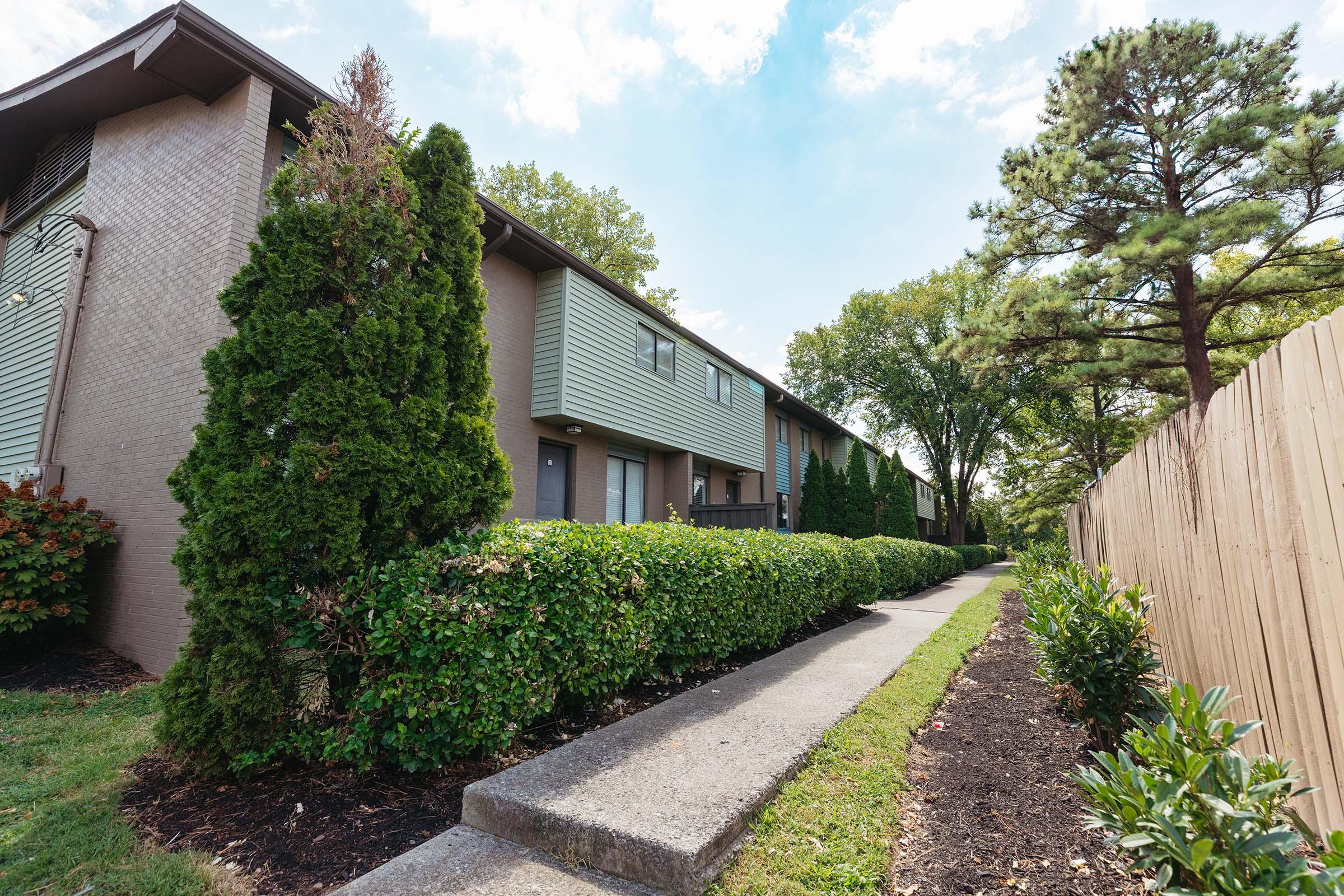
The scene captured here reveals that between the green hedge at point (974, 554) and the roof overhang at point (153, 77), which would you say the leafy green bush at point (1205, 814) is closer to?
the roof overhang at point (153, 77)

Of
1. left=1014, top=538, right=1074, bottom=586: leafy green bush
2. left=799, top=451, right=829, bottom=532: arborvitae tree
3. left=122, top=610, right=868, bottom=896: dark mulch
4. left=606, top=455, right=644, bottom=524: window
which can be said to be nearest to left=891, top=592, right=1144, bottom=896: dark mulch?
left=122, top=610, right=868, bottom=896: dark mulch

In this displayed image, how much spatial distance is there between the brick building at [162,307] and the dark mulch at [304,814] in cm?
301

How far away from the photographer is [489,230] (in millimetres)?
9539

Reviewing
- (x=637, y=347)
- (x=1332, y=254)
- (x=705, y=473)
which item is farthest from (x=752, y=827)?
(x=1332, y=254)

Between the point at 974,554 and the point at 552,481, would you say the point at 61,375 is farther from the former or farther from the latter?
the point at 974,554

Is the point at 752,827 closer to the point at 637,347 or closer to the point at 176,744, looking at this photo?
the point at 176,744

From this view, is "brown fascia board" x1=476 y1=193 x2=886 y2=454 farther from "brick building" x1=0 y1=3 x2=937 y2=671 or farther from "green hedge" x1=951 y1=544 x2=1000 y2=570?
"green hedge" x1=951 y1=544 x2=1000 y2=570

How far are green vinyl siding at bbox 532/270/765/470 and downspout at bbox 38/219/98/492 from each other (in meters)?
5.90

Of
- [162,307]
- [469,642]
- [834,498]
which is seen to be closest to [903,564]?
[834,498]

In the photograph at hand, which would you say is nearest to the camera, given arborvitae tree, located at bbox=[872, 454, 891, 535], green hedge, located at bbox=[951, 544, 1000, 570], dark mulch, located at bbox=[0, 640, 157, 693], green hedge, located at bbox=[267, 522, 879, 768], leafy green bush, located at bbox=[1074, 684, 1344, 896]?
leafy green bush, located at bbox=[1074, 684, 1344, 896]

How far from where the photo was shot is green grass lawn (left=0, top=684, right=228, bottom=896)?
8.17ft

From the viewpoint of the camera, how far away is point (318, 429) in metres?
3.59

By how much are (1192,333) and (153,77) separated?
54.9 ft

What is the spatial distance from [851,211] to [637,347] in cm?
509
